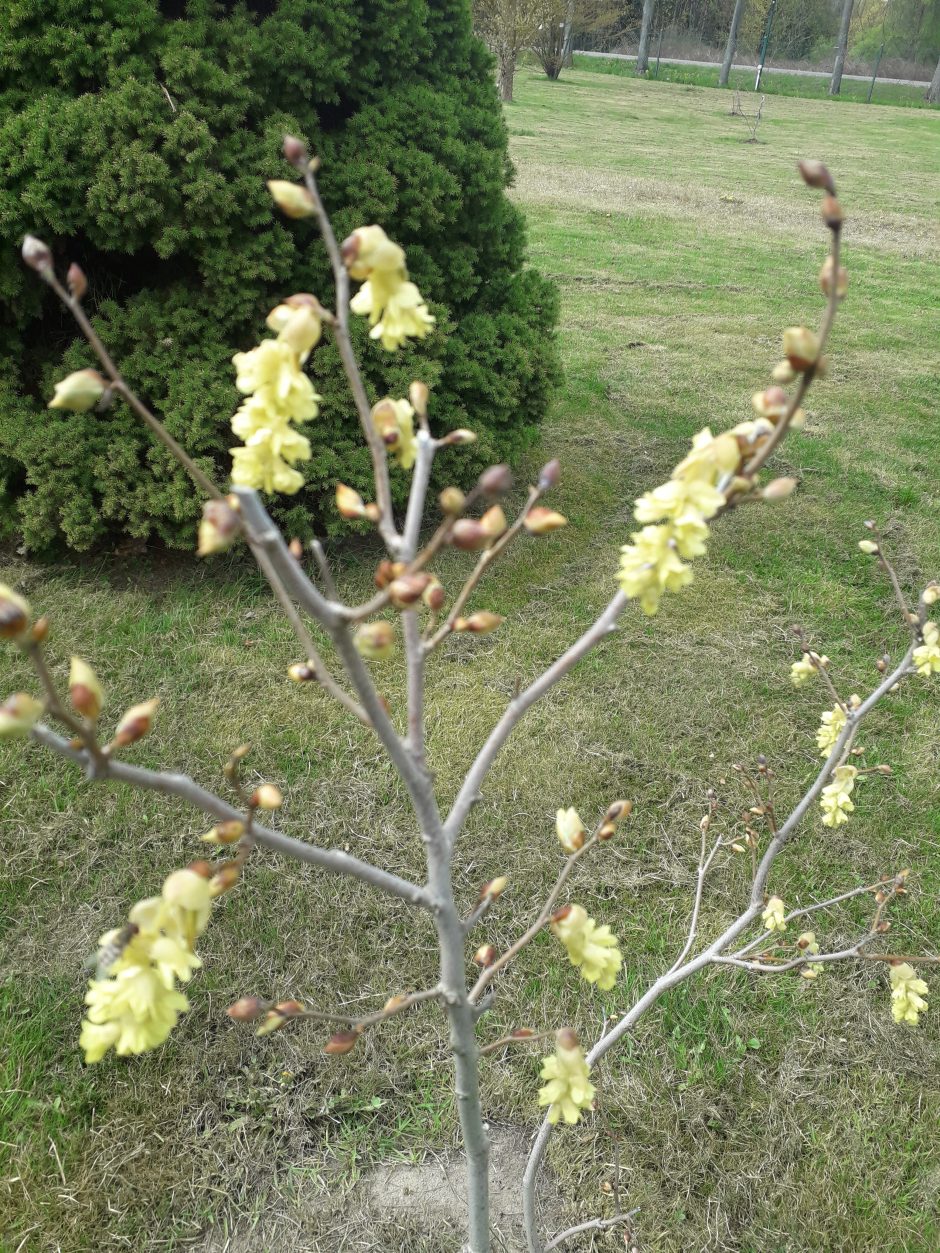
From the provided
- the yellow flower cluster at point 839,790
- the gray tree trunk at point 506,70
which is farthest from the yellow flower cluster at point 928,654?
the gray tree trunk at point 506,70

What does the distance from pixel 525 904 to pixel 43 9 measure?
2971 millimetres

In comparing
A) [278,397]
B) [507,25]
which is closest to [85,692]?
[278,397]

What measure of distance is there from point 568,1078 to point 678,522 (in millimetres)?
643

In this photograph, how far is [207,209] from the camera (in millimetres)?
2760

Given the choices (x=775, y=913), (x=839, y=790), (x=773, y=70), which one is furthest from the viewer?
(x=773, y=70)

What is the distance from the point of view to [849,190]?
13.0m

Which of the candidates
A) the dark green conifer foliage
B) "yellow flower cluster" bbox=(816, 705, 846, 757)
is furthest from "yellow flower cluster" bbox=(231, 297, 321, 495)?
the dark green conifer foliage

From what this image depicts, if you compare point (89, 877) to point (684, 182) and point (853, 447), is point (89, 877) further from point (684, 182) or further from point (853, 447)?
point (684, 182)

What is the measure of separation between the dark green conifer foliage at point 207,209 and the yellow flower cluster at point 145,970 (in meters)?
2.38

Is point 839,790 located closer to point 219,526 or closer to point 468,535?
point 468,535

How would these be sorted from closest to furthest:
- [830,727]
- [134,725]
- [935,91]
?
[134,725]
[830,727]
[935,91]

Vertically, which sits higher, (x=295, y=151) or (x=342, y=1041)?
(x=295, y=151)

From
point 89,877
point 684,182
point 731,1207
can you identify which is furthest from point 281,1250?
point 684,182

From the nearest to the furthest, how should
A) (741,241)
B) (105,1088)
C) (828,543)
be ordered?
(105,1088), (828,543), (741,241)
